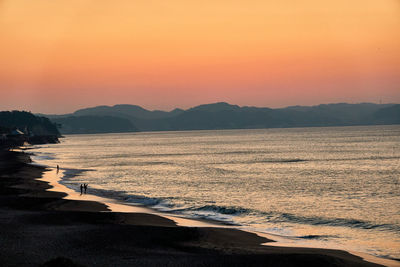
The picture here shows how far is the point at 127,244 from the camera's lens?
2556 centimetres

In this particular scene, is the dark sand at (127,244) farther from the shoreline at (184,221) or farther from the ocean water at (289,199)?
the ocean water at (289,199)

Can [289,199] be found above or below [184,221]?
below

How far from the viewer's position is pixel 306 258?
871 inches

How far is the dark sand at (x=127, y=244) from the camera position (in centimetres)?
2162

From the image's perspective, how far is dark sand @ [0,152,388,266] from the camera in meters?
21.6

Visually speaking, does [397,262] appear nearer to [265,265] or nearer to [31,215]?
[265,265]

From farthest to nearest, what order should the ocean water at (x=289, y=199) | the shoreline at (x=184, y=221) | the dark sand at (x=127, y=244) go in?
the ocean water at (x=289, y=199), the shoreline at (x=184, y=221), the dark sand at (x=127, y=244)

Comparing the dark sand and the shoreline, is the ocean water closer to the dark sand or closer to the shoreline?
the shoreline

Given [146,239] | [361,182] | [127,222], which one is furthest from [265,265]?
[361,182]

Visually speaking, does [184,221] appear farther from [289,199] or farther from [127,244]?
[289,199]

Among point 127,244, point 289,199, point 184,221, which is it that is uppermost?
point 127,244

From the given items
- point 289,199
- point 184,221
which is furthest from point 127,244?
point 289,199

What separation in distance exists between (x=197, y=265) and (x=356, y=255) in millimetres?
9251

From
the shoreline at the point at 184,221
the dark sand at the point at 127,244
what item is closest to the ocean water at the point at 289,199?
the shoreline at the point at 184,221
